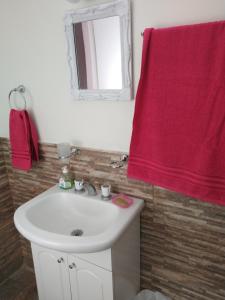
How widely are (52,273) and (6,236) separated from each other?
2.53ft

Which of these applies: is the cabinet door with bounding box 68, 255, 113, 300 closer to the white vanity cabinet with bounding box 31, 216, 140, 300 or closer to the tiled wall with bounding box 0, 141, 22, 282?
the white vanity cabinet with bounding box 31, 216, 140, 300

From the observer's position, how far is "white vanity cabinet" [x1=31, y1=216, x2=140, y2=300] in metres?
1.21

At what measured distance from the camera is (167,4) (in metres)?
1.06

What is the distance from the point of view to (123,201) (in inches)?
52.0

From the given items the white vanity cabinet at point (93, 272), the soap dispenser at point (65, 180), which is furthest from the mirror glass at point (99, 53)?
the white vanity cabinet at point (93, 272)

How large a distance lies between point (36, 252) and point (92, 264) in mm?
395

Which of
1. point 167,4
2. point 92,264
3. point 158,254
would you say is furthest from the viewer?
point 158,254

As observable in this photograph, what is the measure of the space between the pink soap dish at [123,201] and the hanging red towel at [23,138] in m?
0.66

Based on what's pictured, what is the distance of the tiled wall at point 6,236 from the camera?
191cm

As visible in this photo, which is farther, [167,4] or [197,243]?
[197,243]

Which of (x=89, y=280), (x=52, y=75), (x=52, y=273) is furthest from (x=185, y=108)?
(x=52, y=273)

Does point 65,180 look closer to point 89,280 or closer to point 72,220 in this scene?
point 72,220

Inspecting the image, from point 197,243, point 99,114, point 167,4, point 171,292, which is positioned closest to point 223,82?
point 167,4

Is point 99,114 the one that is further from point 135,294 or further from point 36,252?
point 135,294
